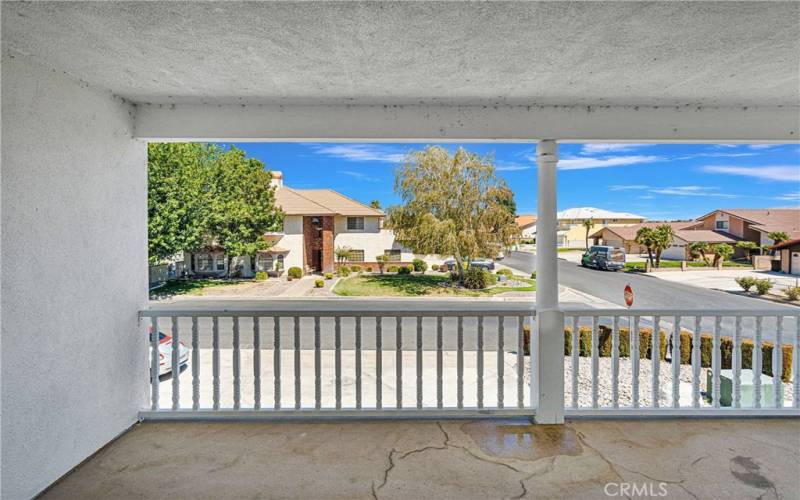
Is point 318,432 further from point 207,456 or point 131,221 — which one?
point 131,221

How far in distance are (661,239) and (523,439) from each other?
16.6 ft

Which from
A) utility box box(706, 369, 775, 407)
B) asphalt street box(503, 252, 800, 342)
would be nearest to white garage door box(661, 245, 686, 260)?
asphalt street box(503, 252, 800, 342)

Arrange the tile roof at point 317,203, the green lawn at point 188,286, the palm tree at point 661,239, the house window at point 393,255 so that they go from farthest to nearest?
the house window at point 393,255 < the tile roof at point 317,203 < the palm tree at point 661,239 < the green lawn at point 188,286

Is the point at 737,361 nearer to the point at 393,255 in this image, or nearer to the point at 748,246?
the point at 748,246

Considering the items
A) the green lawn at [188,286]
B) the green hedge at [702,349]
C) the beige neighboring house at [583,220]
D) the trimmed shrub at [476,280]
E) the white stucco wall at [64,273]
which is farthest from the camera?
the trimmed shrub at [476,280]

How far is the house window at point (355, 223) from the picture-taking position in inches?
323

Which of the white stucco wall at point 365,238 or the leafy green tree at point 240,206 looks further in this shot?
the white stucco wall at point 365,238

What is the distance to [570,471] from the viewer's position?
76.9 inches

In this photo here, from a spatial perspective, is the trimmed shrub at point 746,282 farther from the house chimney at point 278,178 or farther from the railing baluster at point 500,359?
the house chimney at point 278,178

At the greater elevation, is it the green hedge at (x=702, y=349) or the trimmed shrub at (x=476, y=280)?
the trimmed shrub at (x=476, y=280)

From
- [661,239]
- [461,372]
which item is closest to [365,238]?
A: [661,239]

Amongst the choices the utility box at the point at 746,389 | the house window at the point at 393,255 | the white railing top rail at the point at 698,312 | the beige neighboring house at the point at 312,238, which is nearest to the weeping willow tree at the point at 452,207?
the house window at the point at 393,255

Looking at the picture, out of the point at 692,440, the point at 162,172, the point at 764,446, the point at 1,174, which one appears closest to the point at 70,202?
the point at 1,174

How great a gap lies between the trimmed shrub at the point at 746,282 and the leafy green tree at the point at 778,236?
0.84 metres
